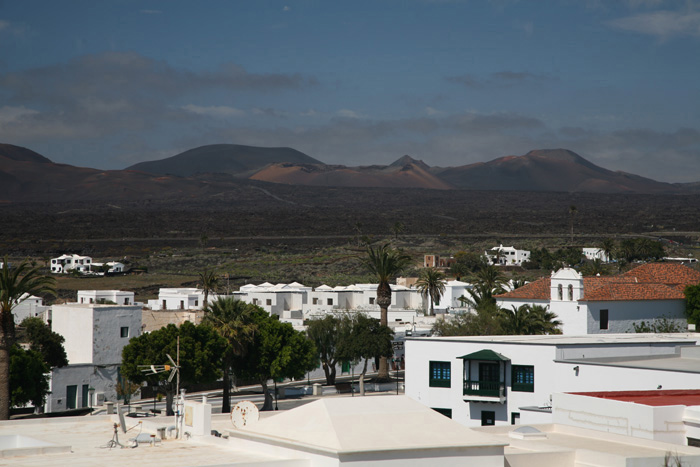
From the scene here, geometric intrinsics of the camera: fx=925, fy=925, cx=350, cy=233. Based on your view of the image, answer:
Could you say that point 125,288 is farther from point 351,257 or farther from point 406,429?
point 406,429

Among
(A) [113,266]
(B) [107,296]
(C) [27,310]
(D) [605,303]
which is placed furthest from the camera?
(A) [113,266]

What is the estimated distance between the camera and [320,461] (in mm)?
16594

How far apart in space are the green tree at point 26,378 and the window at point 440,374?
73.7ft

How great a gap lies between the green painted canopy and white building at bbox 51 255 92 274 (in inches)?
4620

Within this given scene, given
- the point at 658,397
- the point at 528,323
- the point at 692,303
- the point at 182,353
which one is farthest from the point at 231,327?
the point at 658,397

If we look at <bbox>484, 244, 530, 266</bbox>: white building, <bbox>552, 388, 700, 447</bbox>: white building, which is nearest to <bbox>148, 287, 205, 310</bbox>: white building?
<bbox>484, 244, 530, 266</bbox>: white building

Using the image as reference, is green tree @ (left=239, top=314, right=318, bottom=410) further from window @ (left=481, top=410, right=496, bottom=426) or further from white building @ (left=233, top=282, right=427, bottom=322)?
white building @ (left=233, top=282, right=427, bottom=322)

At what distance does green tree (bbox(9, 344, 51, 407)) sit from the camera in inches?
1976

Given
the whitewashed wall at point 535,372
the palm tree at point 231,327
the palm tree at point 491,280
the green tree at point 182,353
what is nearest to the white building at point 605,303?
the palm tree at point 491,280

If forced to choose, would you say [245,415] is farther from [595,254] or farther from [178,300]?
[595,254]

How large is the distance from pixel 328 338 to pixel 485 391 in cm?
2717

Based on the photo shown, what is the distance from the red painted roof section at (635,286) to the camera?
2421 inches

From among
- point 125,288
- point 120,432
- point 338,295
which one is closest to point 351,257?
point 125,288

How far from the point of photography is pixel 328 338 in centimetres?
6812
